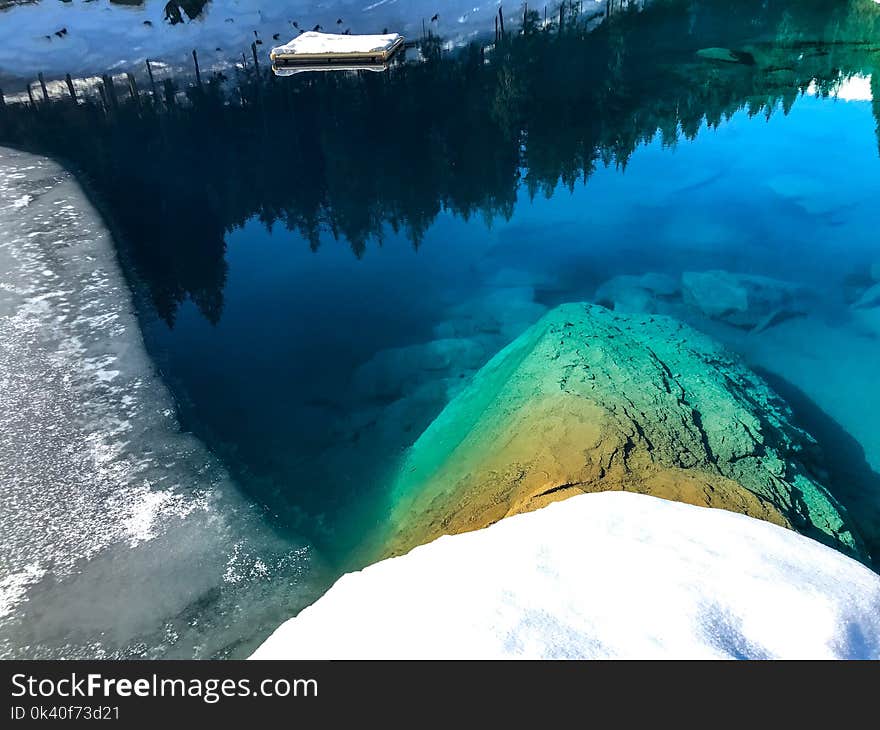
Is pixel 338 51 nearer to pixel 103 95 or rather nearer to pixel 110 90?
pixel 110 90

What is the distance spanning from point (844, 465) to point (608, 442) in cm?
328

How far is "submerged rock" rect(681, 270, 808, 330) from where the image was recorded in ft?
35.9

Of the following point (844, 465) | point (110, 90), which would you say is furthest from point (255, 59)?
point (844, 465)

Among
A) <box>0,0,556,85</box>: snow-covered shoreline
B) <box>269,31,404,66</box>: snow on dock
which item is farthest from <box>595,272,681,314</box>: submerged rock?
<box>0,0,556,85</box>: snow-covered shoreline

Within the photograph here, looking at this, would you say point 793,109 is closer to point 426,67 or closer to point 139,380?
point 426,67

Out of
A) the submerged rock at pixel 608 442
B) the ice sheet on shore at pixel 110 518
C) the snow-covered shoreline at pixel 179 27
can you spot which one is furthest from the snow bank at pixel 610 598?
the snow-covered shoreline at pixel 179 27

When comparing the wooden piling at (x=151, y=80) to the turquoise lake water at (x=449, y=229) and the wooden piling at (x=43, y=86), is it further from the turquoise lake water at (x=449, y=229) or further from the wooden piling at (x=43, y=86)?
the wooden piling at (x=43, y=86)

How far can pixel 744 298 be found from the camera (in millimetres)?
11195

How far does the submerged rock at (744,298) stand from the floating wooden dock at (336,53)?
17.4 meters

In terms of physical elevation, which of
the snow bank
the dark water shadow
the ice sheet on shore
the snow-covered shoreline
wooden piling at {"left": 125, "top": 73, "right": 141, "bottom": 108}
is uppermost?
the snow-covered shoreline

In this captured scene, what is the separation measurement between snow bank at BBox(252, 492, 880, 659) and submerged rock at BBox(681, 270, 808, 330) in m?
6.67

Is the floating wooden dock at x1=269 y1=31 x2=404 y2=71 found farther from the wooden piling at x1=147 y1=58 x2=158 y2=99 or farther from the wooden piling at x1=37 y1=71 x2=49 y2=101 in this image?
the wooden piling at x1=37 y1=71 x2=49 y2=101

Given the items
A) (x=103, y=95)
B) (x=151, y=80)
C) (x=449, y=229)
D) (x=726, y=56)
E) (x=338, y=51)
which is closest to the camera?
(x=449, y=229)

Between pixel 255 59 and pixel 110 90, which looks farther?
pixel 255 59
